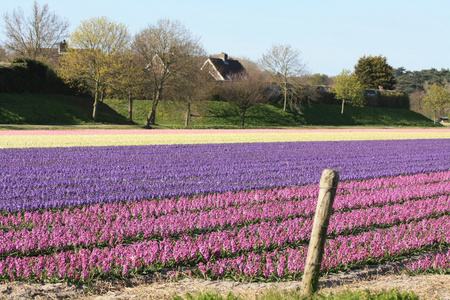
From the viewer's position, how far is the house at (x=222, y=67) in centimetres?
7750

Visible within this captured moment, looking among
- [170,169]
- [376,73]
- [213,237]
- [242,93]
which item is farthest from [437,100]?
[213,237]

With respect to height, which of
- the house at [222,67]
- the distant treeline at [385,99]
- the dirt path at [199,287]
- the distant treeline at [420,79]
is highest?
the distant treeline at [420,79]

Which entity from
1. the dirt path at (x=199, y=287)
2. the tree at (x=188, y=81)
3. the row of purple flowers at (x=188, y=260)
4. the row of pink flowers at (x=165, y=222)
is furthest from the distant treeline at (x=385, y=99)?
the dirt path at (x=199, y=287)

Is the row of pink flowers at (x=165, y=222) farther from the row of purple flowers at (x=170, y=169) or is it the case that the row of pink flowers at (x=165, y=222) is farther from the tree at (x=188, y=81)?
the tree at (x=188, y=81)

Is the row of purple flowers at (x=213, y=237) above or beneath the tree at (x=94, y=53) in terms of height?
beneath

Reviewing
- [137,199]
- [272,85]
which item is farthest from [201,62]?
[137,199]

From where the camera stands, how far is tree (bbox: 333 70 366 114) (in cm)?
7019

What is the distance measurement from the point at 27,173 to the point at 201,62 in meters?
31.5

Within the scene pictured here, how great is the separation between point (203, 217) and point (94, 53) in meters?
38.3

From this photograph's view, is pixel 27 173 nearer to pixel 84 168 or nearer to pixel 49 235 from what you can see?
pixel 84 168

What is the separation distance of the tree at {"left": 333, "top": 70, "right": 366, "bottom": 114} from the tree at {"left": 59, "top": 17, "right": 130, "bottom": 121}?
1448 inches

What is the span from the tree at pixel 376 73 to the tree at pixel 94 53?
6589cm

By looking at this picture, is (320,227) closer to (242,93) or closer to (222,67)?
(242,93)

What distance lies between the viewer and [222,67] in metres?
79.0
